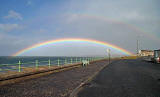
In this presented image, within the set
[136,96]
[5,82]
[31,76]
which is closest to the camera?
[136,96]

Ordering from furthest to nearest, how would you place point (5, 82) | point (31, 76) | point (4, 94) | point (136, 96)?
Answer: point (31, 76)
point (5, 82)
point (4, 94)
point (136, 96)

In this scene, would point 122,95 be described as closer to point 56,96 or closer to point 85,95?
point 85,95

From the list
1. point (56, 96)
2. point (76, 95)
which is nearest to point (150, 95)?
point (76, 95)

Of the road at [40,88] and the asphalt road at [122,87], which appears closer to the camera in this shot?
the asphalt road at [122,87]

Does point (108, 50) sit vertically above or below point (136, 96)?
above

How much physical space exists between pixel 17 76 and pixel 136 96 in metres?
8.49

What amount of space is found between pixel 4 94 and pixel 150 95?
6.89 metres

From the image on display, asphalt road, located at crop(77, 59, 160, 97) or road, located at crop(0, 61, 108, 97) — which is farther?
road, located at crop(0, 61, 108, 97)

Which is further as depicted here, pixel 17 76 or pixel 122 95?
pixel 17 76

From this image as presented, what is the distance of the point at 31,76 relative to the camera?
11.1 metres

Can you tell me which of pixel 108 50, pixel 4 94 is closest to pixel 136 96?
pixel 4 94

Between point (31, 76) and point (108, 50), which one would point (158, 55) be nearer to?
point (108, 50)

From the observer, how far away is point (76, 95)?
6.05 m

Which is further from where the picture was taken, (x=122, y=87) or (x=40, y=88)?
(x=40, y=88)
